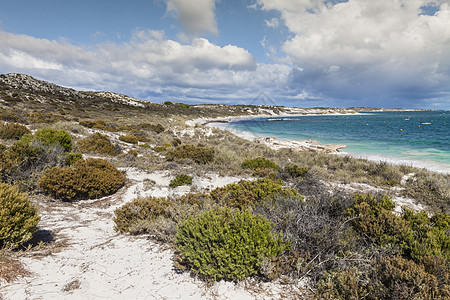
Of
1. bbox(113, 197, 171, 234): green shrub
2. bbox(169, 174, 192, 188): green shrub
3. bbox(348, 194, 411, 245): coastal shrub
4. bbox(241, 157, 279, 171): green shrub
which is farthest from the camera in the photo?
bbox(241, 157, 279, 171): green shrub

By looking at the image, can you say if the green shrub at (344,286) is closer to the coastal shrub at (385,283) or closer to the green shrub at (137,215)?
the coastal shrub at (385,283)

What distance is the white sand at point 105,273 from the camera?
287cm

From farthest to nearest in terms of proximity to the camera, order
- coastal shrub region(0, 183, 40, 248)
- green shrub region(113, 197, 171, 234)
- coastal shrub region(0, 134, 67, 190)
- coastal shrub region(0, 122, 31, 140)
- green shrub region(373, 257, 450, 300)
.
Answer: coastal shrub region(0, 122, 31, 140)
coastal shrub region(0, 134, 67, 190)
green shrub region(113, 197, 171, 234)
coastal shrub region(0, 183, 40, 248)
green shrub region(373, 257, 450, 300)

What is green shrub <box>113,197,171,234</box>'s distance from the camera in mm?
4677

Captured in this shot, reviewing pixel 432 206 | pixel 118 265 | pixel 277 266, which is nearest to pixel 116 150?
pixel 118 265

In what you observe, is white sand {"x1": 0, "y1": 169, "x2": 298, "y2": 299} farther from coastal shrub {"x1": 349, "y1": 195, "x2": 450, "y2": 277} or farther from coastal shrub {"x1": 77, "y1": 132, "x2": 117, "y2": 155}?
coastal shrub {"x1": 77, "y1": 132, "x2": 117, "y2": 155}

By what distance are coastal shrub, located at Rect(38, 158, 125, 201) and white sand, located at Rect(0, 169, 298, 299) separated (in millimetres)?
1686

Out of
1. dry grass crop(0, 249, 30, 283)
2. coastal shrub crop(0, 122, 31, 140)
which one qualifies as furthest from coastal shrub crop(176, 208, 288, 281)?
coastal shrub crop(0, 122, 31, 140)

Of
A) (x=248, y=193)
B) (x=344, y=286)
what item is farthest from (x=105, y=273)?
(x=248, y=193)

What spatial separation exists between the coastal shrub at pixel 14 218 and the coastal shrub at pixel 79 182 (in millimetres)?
2930

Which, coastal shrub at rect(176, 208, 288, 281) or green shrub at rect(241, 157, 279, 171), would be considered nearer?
coastal shrub at rect(176, 208, 288, 281)

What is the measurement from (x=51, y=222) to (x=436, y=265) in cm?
749

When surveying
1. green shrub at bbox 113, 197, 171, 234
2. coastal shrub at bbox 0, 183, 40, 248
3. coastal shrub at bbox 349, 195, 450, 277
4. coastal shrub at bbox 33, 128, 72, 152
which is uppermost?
coastal shrub at bbox 33, 128, 72, 152

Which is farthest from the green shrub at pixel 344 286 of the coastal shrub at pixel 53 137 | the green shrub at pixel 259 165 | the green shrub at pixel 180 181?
the coastal shrub at pixel 53 137
